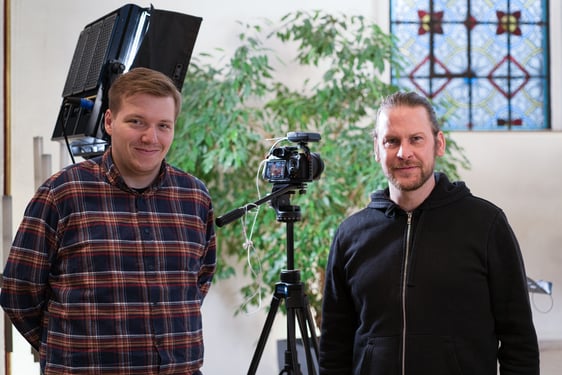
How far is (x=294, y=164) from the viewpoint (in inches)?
90.0

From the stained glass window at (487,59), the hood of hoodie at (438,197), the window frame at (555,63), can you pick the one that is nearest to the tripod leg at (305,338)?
the hood of hoodie at (438,197)

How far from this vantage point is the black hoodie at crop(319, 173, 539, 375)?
1442 millimetres

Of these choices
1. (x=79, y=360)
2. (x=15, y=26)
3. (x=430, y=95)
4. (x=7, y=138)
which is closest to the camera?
(x=79, y=360)

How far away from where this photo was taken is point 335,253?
1611mm

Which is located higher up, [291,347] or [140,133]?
[140,133]

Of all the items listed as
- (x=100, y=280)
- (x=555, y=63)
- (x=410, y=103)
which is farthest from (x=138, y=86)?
(x=555, y=63)

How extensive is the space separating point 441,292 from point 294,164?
2.98ft

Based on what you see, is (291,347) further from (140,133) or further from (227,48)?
(227,48)

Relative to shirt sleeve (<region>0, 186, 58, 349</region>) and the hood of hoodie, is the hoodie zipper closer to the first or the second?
the hood of hoodie

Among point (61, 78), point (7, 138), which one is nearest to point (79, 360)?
point (7, 138)

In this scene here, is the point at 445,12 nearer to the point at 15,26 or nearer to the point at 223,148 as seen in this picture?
the point at 223,148

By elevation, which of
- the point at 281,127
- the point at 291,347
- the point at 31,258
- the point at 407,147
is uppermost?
the point at 281,127

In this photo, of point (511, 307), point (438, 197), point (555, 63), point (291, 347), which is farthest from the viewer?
point (555, 63)

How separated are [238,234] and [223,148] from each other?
485 mm
